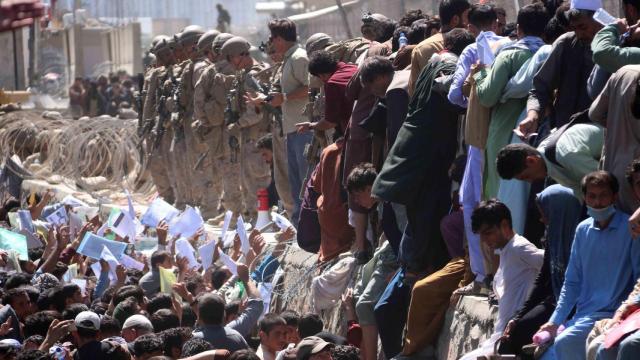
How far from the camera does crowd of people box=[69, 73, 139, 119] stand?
3328 centimetres

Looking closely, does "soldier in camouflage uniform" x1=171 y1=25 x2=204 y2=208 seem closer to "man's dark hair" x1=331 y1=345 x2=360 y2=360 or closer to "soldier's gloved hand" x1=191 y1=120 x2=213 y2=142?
"soldier's gloved hand" x1=191 y1=120 x2=213 y2=142

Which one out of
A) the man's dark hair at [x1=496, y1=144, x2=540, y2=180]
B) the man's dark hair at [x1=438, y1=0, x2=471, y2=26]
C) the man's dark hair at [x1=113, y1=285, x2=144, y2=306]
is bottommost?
the man's dark hair at [x1=113, y1=285, x2=144, y2=306]

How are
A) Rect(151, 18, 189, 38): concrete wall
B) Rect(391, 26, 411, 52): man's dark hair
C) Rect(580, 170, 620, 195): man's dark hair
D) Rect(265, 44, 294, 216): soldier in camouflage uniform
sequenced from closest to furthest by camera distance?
Rect(580, 170, 620, 195): man's dark hair < Rect(391, 26, 411, 52): man's dark hair < Rect(265, 44, 294, 216): soldier in camouflage uniform < Rect(151, 18, 189, 38): concrete wall

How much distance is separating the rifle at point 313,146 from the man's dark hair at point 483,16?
287 centimetres

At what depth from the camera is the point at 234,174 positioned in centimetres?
1756

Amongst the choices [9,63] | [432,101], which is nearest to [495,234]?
[432,101]

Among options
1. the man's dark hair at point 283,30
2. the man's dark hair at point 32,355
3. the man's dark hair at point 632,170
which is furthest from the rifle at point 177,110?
the man's dark hair at point 632,170

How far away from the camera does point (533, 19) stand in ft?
29.6

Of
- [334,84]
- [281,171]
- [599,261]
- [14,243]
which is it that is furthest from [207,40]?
[599,261]

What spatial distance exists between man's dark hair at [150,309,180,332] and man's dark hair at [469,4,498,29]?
251cm

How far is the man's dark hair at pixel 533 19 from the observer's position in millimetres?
8992

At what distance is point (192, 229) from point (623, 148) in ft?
21.4

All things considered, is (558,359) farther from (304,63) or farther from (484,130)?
(304,63)

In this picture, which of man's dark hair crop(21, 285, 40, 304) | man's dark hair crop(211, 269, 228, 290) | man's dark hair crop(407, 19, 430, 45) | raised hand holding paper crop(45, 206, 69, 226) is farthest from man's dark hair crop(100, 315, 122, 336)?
raised hand holding paper crop(45, 206, 69, 226)
